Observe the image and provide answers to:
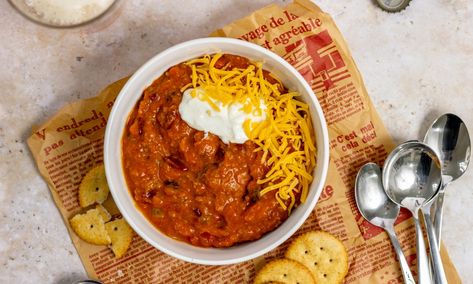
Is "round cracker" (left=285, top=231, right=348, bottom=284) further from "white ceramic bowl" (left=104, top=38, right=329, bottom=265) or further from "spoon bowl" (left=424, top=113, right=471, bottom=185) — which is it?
"spoon bowl" (left=424, top=113, right=471, bottom=185)

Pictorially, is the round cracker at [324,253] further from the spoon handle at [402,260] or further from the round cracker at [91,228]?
the round cracker at [91,228]

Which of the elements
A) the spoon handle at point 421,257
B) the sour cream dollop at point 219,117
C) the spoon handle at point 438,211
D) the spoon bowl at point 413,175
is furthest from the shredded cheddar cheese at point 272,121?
the spoon handle at point 438,211

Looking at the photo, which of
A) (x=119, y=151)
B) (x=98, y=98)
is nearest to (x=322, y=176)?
(x=119, y=151)

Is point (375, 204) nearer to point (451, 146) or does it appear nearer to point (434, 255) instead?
point (434, 255)

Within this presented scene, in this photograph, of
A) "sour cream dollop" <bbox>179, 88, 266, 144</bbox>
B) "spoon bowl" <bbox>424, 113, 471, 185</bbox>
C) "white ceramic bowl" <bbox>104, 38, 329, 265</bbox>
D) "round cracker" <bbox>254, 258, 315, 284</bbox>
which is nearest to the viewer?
"sour cream dollop" <bbox>179, 88, 266, 144</bbox>

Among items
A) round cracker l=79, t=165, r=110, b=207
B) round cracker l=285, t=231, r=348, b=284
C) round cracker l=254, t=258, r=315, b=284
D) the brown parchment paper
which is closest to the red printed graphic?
the brown parchment paper

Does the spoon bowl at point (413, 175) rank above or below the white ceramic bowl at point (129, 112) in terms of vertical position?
below

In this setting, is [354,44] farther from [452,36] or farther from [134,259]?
[134,259]
